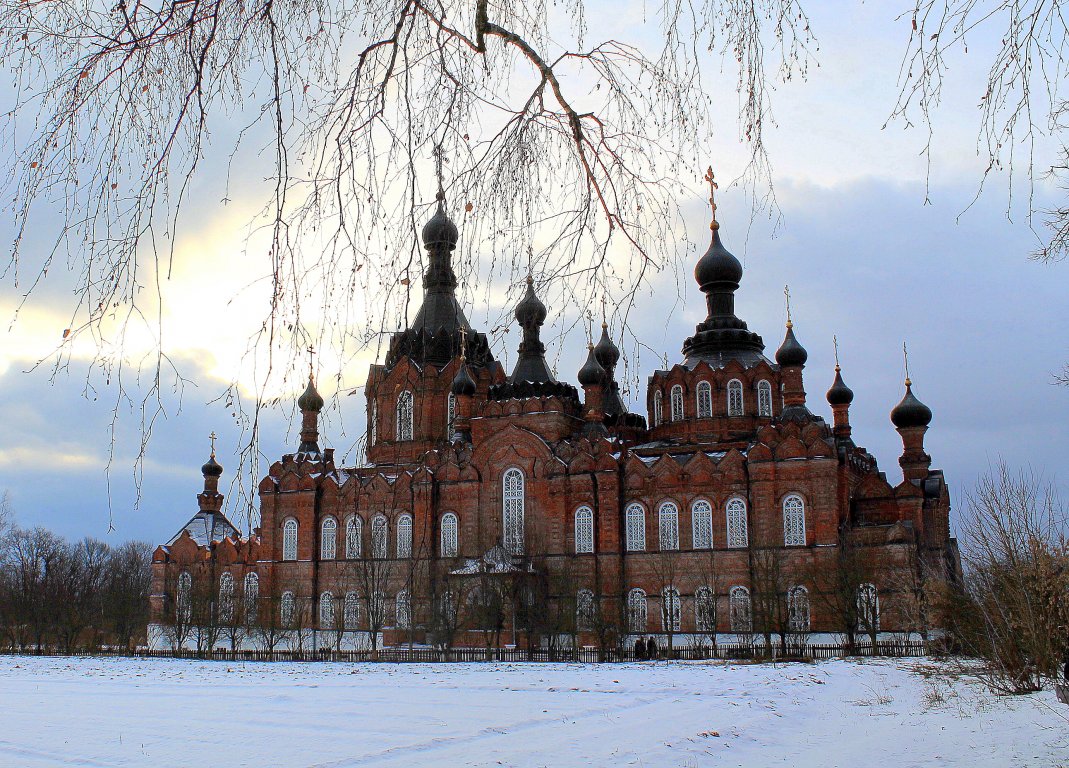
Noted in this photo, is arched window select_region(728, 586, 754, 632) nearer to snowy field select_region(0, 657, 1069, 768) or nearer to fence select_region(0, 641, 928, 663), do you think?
fence select_region(0, 641, 928, 663)

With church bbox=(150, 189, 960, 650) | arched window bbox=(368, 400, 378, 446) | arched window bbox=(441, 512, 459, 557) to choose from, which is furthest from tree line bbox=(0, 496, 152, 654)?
arched window bbox=(368, 400, 378, 446)

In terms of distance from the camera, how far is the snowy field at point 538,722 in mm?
11297

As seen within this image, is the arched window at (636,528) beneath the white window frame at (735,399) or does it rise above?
beneath

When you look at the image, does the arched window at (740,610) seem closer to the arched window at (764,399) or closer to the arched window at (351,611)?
the arched window at (764,399)

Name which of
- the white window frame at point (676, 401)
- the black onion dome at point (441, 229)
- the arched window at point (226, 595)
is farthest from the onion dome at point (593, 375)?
the black onion dome at point (441, 229)

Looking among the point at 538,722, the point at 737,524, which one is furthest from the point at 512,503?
the point at 538,722

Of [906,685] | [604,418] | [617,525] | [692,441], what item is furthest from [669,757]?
[604,418]

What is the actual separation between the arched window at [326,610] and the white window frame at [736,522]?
16996mm

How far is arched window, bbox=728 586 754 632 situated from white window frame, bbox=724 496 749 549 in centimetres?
158

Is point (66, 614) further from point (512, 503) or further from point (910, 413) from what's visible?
point (910, 413)

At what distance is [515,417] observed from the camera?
42719 mm

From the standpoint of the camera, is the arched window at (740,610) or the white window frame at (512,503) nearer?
the arched window at (740,610)

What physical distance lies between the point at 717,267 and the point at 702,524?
38.5ft

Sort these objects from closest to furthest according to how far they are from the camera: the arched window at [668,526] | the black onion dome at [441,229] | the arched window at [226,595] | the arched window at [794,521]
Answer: the black onion dome at [441,229] < the arched window at [794,521] < the arched window at [668,526] < the arched window at [226,595]
